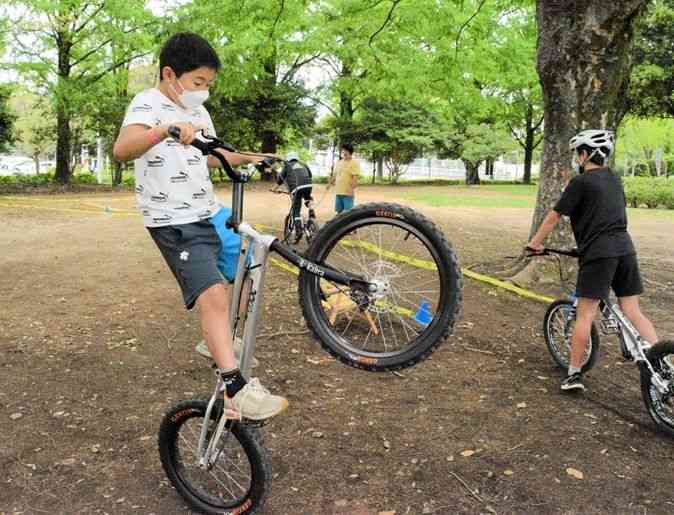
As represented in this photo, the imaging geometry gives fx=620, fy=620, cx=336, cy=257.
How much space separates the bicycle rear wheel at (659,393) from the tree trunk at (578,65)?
371 cm

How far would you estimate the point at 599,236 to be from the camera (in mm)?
4453

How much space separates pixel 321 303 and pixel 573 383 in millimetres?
2615

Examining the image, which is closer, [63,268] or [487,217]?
[63,268]

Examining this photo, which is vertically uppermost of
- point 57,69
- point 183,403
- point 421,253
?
point 57,69

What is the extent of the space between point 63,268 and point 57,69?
18102 mm

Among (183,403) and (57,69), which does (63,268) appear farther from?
(57,69)

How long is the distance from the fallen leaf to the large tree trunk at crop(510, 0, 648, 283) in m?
4.60

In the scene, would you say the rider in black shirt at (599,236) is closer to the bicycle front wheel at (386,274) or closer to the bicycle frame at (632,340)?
the bicycle frame at (632,340)

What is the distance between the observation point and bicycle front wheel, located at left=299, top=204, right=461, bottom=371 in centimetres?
287

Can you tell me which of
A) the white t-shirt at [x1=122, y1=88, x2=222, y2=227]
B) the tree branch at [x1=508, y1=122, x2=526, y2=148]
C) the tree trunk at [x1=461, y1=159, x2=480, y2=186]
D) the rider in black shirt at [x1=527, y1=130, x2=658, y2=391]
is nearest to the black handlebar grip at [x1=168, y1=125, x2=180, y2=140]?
the white t-shirt at [x1=122, y1=88, x2=222, y2=227]

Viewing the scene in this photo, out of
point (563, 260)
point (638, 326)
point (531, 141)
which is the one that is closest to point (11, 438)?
point (638, 326)

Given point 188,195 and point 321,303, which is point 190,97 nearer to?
point 188,195

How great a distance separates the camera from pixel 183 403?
10.6ft

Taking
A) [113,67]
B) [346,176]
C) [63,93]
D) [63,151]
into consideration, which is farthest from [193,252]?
[63,151]
